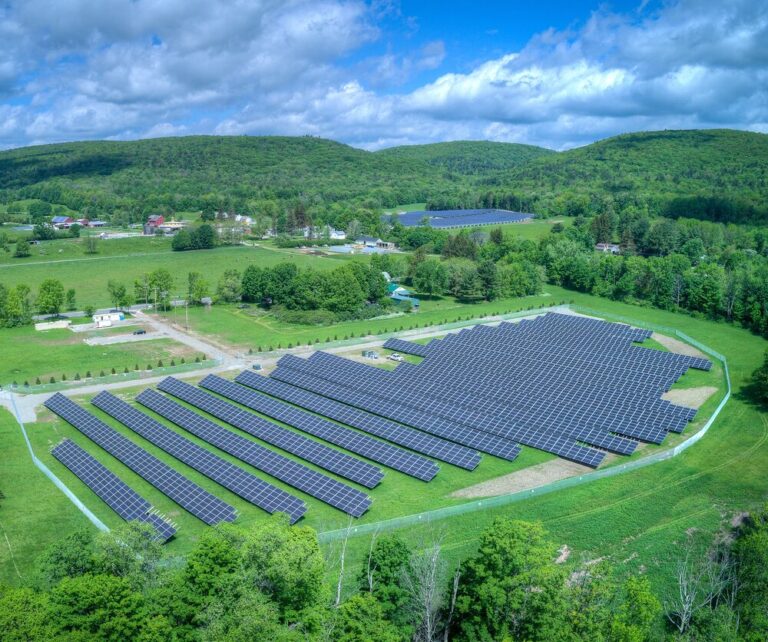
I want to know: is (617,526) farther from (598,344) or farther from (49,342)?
(49,342)

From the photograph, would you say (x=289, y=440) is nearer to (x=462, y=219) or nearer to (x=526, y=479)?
(x=526, y=479)

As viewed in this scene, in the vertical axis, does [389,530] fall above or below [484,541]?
below

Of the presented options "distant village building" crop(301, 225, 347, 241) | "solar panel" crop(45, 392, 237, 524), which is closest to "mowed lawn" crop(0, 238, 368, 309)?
"distant village building" crop(301, 225, 347, 241)

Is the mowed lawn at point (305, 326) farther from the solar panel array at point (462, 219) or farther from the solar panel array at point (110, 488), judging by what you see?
the solar panel array at point (462, 219)

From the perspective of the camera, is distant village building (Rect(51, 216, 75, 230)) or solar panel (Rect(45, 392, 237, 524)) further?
distant village building (Rect(51, 216, 75, 230))

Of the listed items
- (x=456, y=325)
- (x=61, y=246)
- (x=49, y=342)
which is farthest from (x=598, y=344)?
(x=61, y=246)

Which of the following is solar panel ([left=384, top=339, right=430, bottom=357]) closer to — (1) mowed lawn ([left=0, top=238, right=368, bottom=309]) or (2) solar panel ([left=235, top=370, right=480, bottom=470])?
(2) solar panel ([left=235, top=370, right=480, bottom=470])

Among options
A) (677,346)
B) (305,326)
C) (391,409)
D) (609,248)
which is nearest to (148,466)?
(391,409)
